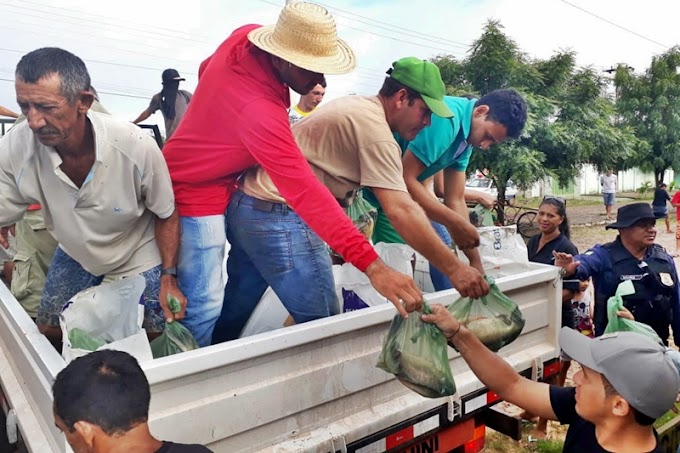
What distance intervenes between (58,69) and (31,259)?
5.13 ft

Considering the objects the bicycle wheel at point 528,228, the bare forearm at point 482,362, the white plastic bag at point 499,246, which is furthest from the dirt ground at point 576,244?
the bicycle wheel at point 528,228

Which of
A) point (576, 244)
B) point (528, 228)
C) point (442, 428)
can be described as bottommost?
point (576, 244)

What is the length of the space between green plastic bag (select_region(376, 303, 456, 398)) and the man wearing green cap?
38 centimetres

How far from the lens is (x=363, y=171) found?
219cm

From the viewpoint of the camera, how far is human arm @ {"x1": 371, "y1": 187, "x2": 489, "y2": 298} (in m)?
2.11

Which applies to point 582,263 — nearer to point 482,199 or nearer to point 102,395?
point 482,199

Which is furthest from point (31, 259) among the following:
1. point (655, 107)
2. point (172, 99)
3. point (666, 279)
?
point (655, 107)

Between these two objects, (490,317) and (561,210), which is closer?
(490,317)

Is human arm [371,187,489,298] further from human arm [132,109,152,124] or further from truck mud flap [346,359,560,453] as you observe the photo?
human arm [132,109,152,124]

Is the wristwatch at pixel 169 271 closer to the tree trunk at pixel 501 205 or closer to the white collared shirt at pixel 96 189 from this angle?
the white collared shirt at pixel 96 189

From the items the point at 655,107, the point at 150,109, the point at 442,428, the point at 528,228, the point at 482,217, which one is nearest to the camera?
the point at 442,428

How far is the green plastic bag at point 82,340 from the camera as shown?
5.89ft

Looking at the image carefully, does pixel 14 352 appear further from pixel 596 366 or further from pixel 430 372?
pixel 596 366

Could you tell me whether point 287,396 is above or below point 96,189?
below
